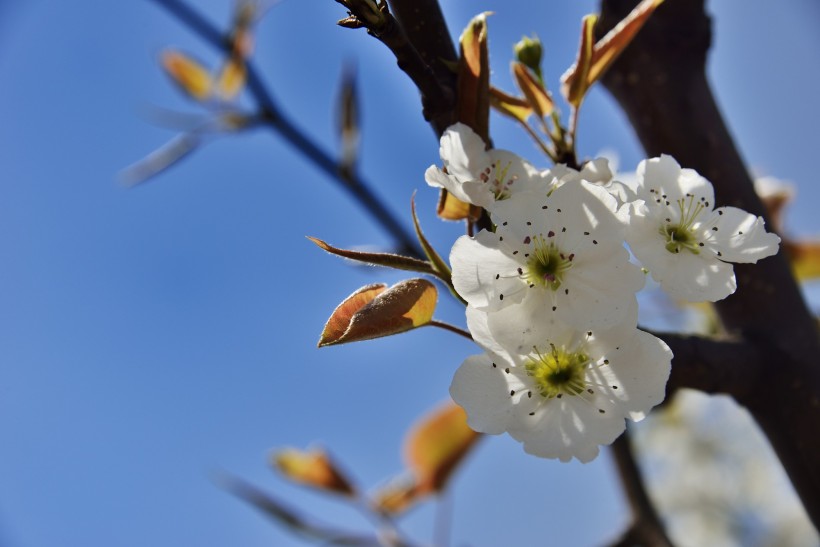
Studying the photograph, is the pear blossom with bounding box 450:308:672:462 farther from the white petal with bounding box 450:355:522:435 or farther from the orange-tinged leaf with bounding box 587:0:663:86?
the orange-tinged leaf with bounding box 587:0:663:86

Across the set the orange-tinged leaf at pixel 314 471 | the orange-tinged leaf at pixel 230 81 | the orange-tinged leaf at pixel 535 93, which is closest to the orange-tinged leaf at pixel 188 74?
the orange-tinged leaf at pixel 230 81

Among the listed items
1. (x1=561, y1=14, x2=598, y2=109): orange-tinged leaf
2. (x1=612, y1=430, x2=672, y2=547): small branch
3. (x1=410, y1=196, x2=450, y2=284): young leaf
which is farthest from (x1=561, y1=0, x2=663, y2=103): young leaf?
(x1=612, y1=430, x2=672, y2=547): small branch

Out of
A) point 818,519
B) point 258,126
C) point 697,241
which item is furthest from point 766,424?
point 258,126

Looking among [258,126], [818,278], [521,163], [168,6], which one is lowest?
[818,278]

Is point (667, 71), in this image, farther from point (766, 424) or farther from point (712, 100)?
point (766, 424)

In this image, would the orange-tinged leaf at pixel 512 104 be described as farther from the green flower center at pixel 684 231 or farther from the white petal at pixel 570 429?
the white petal at pixel 570 429
